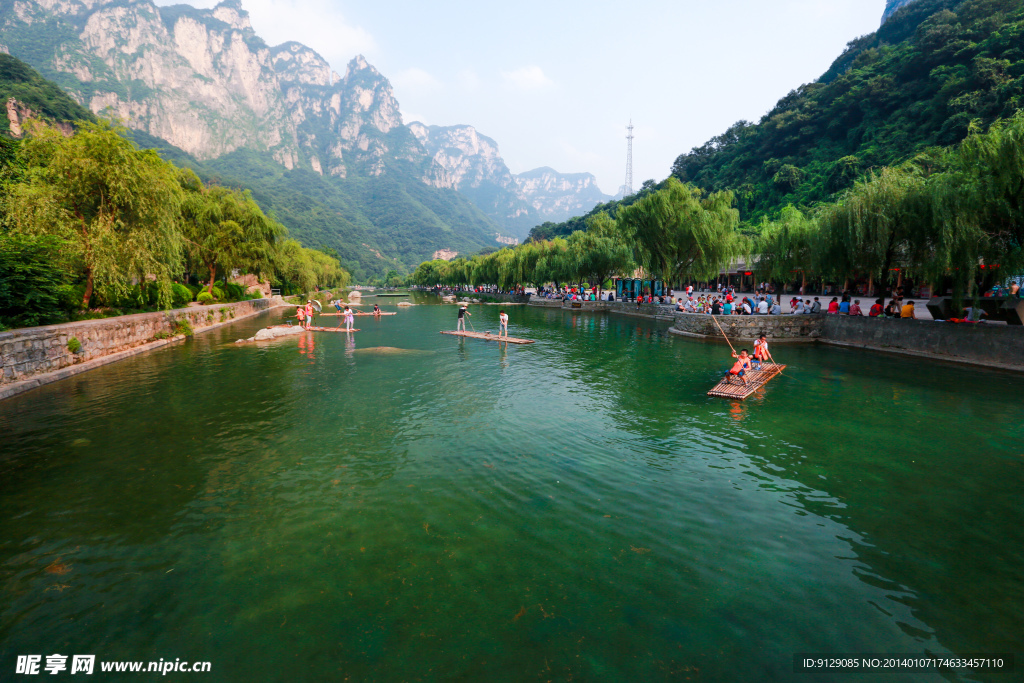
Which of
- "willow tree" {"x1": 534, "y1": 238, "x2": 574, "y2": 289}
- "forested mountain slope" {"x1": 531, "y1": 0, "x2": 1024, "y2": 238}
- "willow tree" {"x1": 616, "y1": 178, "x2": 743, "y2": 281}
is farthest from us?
"forested mountain slope" {"x1": 531, "y1": 0, "x2": 1024, "y2": 238}

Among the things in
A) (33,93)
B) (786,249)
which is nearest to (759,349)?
(786,249)

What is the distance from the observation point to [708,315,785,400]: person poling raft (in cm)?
1549

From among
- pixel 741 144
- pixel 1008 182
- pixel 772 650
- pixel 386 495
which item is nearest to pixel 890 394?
pixel 1008 182

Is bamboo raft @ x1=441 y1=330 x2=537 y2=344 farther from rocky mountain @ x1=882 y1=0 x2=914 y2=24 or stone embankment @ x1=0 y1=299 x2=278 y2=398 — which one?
rocky mountain @ x1=882 y1=0 x2=914 y2=24

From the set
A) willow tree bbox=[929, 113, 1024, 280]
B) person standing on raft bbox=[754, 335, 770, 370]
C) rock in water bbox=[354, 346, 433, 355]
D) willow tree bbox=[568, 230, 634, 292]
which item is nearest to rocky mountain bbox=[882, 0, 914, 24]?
willow tree bbox=[568, 230, 634, 292]

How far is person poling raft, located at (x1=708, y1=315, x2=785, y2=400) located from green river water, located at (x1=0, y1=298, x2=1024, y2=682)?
1.03 metres

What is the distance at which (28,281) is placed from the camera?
59.7 feet

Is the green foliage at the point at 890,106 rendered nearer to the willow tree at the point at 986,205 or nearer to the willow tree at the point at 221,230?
the willow tree at the point at 986,205

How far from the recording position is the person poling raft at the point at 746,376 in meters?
15.5

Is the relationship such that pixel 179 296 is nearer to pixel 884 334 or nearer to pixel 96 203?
pixel 96 203

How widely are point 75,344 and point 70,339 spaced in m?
0.30

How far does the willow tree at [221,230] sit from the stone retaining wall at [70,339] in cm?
1434

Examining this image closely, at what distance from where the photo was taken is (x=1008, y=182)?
54.9 feet

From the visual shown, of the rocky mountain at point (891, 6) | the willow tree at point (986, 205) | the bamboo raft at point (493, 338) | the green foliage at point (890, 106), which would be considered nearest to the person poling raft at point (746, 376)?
the willow tree at point (986, 205)
